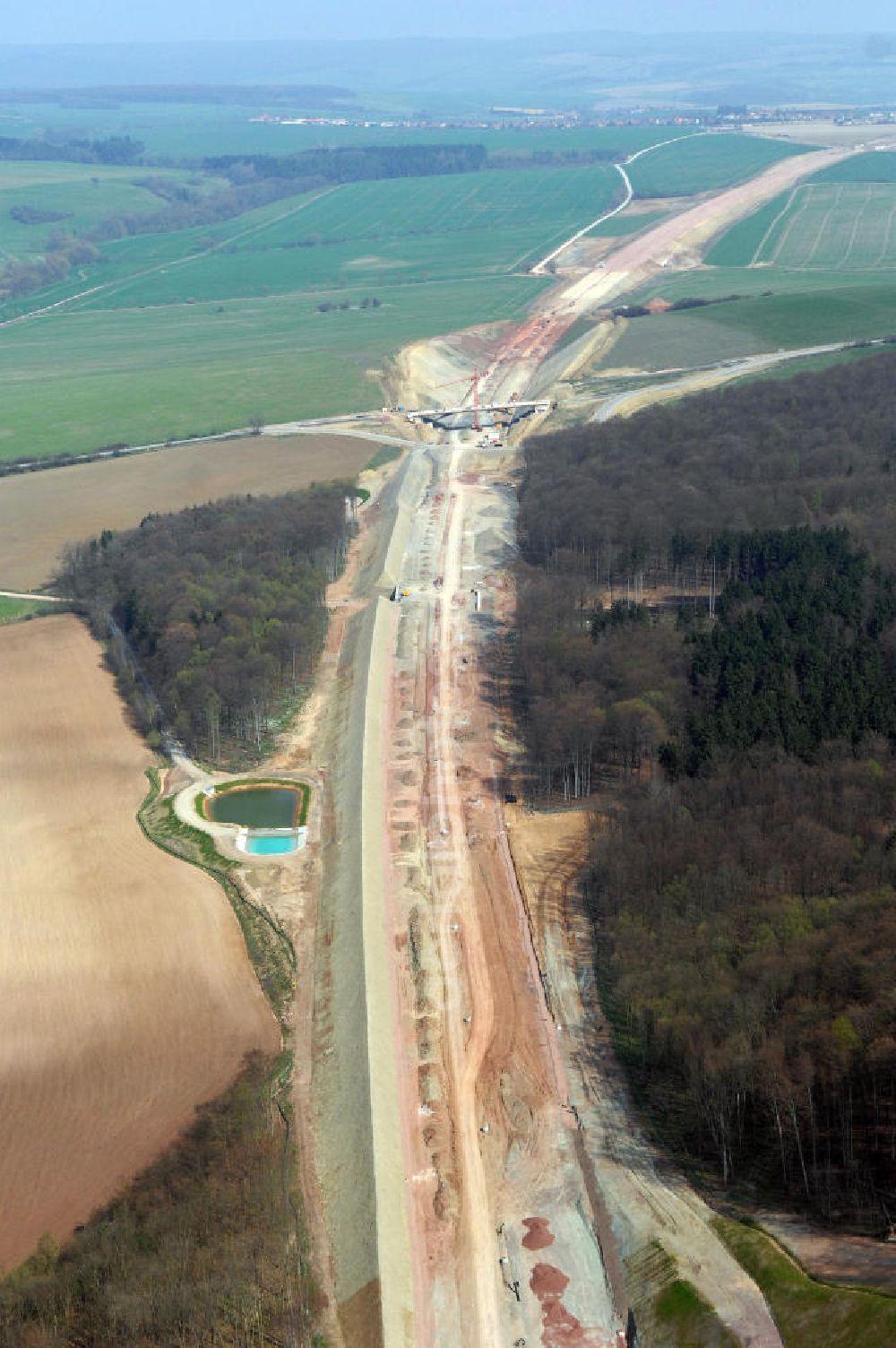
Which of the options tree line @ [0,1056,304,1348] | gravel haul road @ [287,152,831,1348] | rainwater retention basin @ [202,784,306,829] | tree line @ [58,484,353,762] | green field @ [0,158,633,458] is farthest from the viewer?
green field @ [0,158,633,458]

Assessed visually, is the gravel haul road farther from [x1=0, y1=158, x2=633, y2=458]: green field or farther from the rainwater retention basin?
[x1=0, y1=158, x2=633, y2=458]: green field

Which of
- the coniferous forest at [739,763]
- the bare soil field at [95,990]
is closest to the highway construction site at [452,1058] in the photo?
the coniferous forest at [739,763]

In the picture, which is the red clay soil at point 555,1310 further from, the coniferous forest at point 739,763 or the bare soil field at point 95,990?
the bare soil field at point 95,990

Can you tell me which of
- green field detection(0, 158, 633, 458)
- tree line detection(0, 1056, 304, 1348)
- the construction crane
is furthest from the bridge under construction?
tree line detection(0, 1056, 304, 1348)

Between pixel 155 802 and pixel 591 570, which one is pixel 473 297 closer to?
pixel 591 570

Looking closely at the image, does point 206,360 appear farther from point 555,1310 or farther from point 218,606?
point 555,1310

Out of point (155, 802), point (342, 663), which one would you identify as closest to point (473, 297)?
point (342, 663)
